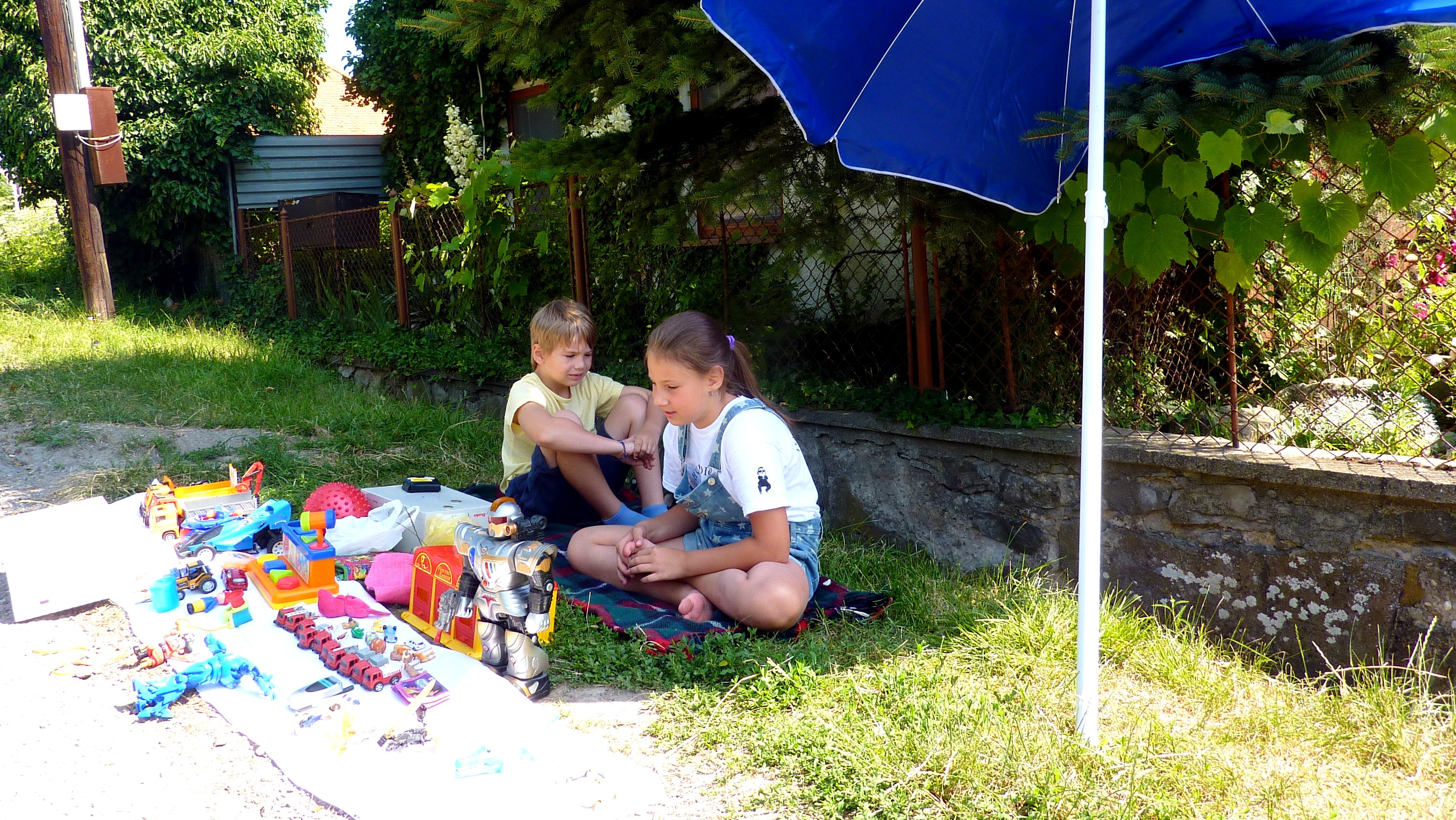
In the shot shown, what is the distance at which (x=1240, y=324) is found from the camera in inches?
154

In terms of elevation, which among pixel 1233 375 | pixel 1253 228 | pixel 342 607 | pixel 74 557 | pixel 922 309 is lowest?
pixel 342 607

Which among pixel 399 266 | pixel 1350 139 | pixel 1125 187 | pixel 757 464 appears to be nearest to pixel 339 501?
pixel 757 464

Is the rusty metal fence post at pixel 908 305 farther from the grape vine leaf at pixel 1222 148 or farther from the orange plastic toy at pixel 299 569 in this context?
the orange plastic toy at pixel 299 569

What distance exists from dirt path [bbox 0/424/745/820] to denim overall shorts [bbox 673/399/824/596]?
2.25 ft

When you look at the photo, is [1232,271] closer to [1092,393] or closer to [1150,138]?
[1150,138]

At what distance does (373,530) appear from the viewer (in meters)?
3.79

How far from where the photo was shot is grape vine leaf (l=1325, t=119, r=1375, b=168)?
2.64m

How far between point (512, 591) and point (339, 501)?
1694mm

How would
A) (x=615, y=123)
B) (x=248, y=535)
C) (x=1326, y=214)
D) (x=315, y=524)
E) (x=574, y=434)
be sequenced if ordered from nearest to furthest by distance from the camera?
(x=1326, y=214)
(x=315, y=524)
(x=248, y=535)
(x=574, y=434)
(x=615, y=123)

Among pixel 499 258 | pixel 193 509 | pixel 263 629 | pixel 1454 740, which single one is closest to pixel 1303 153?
pixel 1454 740

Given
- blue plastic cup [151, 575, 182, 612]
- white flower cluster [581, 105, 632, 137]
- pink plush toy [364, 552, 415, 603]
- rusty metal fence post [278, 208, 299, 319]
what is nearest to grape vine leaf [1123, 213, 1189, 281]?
pink plush toy [364, 552, 415, 603]

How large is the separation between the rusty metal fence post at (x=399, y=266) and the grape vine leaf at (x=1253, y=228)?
6.45 m

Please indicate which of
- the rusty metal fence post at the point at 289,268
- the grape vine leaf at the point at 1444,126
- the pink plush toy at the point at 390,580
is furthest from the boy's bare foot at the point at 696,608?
the rusty metal fence post at the point at 289,268

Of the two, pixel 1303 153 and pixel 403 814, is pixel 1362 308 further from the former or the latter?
pixel 403 814
